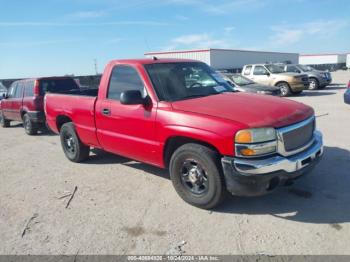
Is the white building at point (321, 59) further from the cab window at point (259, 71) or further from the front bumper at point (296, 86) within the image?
the front bumper at point (296, 86)

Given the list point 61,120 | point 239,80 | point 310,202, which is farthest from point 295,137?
point 239,80

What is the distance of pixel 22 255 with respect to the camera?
3.48m

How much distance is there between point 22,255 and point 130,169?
9.07 ft

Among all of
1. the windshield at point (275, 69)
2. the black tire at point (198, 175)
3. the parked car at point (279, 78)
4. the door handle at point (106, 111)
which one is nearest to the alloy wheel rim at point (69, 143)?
the door handle at point (106, 111)

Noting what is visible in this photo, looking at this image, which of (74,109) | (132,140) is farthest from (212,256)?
(74,109)

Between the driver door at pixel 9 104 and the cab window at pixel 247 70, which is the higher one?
the cab window at pixel 247 70

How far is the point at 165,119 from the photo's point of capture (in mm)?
4383

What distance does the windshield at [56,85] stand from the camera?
1008 centimetres

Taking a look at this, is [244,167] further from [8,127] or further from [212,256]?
[8,127]

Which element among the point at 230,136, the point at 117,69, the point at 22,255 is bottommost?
the point at 22,255

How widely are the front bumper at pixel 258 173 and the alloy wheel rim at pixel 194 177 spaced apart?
0.42 meters

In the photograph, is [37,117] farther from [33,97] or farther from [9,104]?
[9,104]

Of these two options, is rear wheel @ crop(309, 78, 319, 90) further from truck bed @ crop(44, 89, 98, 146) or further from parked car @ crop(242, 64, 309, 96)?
truck bed @ crop(44, 89, 98, 146)

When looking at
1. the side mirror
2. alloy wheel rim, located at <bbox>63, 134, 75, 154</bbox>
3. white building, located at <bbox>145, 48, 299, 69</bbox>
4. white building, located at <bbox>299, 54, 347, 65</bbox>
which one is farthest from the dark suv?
white building, located at <bbox>299, 54, 347, 65</bbox>
